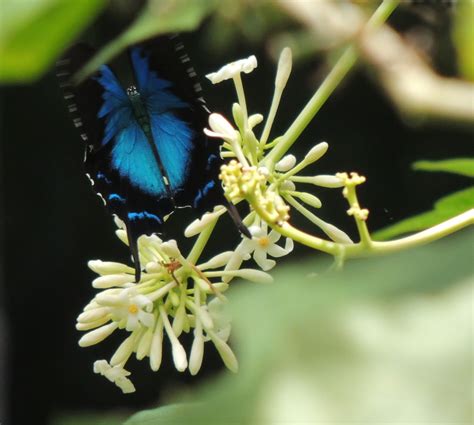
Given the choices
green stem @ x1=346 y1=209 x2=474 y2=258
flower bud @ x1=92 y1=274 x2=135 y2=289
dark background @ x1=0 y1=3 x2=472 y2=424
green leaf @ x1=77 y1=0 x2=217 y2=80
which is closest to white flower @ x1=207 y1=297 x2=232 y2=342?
flower bud @ x1=92 y1=274 x2=135 y2=289

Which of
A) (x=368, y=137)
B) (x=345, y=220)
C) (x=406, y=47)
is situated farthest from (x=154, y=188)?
(x=368, y=137)

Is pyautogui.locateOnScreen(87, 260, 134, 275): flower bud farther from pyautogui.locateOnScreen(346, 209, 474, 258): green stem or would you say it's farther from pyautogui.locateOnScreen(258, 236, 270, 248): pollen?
pyautogui.locateOnScreen(346, 209, 474, 258): green stem

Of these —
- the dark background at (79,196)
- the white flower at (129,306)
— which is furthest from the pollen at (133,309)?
the dark background at (79,196)

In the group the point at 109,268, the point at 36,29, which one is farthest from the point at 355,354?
the point at 109,268

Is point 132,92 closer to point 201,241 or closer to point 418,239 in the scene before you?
point 201,241

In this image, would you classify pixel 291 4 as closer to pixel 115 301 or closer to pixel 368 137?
pixel 368 137

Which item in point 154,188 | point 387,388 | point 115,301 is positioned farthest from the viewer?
point 154,188
